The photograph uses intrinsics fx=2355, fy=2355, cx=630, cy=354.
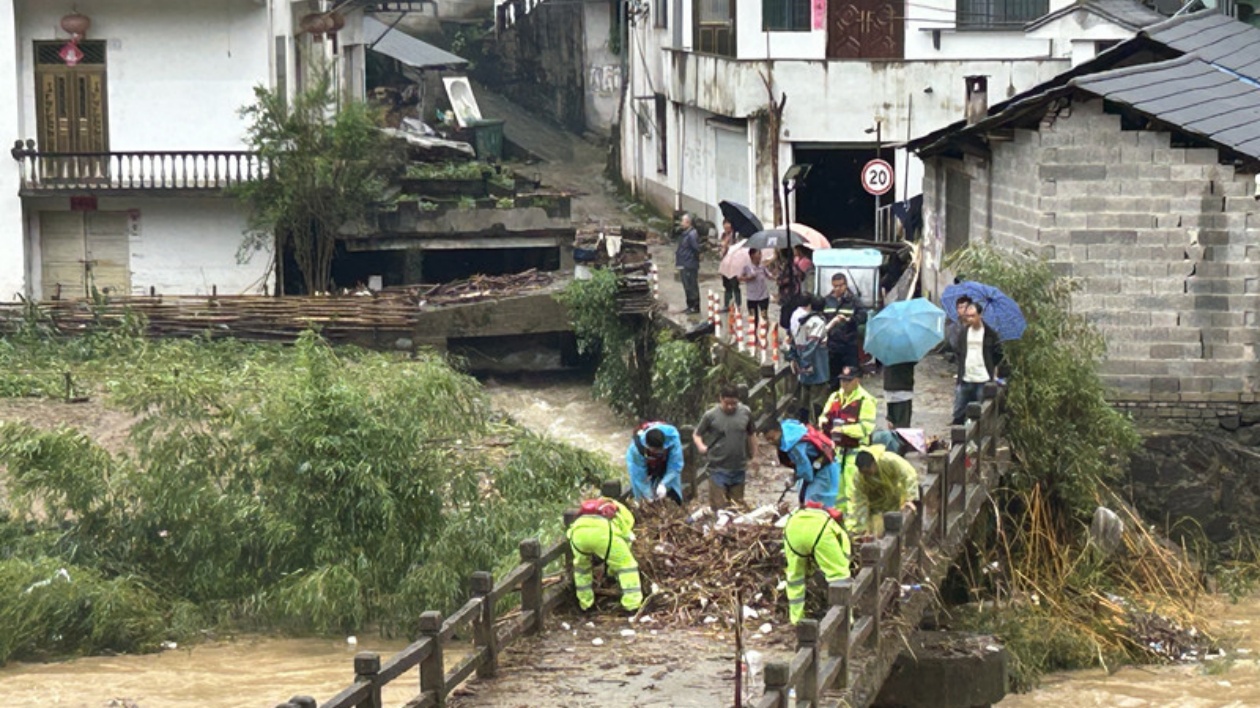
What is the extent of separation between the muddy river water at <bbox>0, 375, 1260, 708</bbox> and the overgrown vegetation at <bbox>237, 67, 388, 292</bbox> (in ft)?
50.0

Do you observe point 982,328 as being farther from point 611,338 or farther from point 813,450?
point 611,338

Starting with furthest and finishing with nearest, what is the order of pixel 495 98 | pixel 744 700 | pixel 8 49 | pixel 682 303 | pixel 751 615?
1. pixel 495 98
2. pixel 8 49
3. pixel 682 303
4. pixel 751 615
5. pixel 744 700

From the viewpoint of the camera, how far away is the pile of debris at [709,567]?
621 inches

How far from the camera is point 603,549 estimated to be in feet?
51.6

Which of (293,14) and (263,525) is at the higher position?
(293,14)

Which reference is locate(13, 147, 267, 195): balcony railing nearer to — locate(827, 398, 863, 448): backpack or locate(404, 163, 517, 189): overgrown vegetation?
locate(404, 163, 517, 189): overgrown vegetation

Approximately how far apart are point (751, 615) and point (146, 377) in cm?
862

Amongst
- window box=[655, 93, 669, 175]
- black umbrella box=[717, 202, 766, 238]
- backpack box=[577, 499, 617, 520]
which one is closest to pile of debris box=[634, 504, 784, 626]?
backpack box=[577, 499, 617, 520]

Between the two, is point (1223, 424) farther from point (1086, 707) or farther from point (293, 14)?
point (293, 14)

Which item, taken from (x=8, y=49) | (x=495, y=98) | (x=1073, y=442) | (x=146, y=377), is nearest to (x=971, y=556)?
(x=1073, y=442)

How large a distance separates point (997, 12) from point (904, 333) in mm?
16118

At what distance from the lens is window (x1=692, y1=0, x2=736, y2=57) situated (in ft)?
119

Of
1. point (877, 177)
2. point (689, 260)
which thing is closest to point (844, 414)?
point (689, 260)

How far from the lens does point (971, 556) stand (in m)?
20.1
